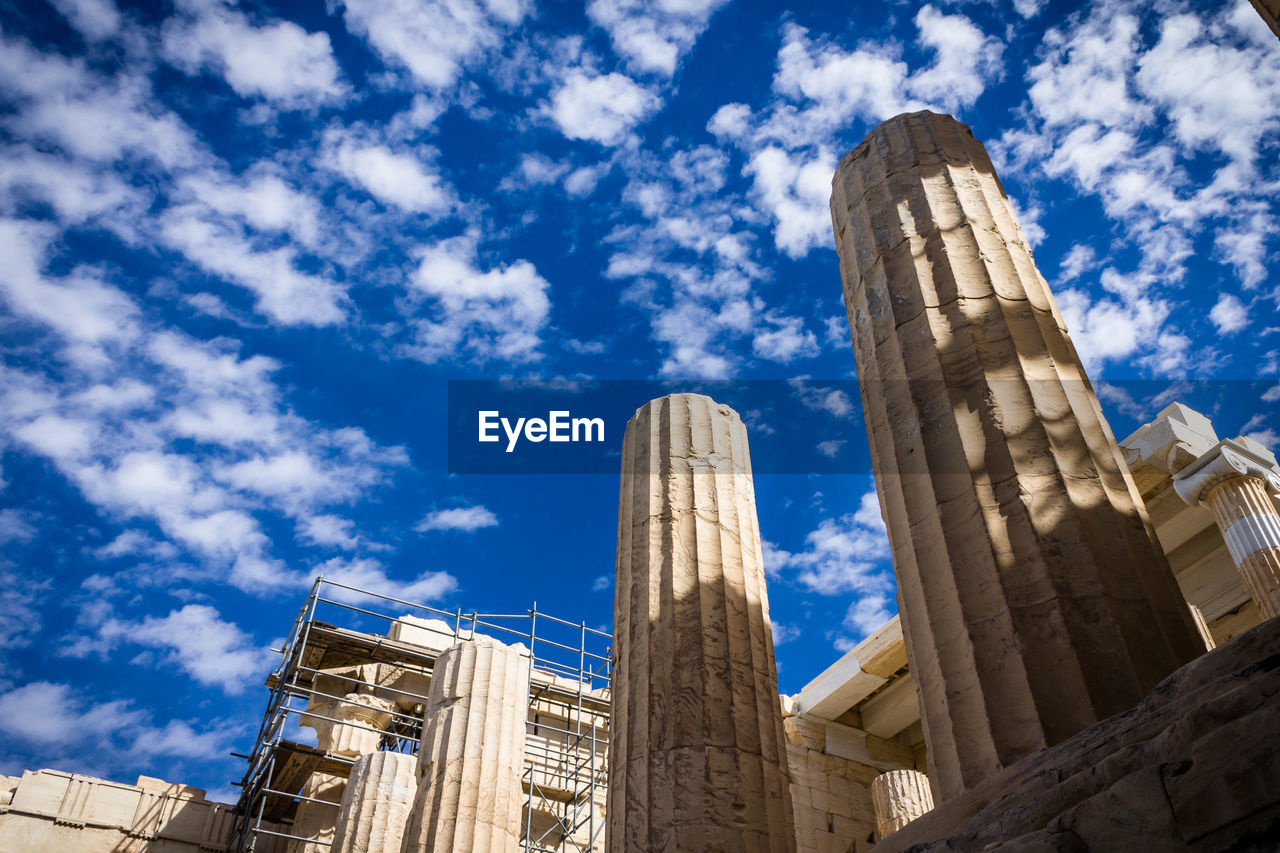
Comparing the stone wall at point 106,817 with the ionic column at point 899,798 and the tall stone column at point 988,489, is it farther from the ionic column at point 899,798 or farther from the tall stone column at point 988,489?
the tall stone column at point 988,489

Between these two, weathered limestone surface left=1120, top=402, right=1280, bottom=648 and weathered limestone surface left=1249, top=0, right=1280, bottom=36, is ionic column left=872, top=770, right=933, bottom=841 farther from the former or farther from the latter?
weathered limestone surface left=1249, top=0, right=1280, bottom=36

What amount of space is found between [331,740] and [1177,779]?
22.3m

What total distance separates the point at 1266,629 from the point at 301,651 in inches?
867

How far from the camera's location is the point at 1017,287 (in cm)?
712

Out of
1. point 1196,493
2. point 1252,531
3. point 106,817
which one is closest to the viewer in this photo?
point 1252,531

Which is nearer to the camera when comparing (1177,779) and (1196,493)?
(1177,779)

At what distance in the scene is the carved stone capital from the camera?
1424 cm

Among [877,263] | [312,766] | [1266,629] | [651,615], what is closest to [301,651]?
[312,766]

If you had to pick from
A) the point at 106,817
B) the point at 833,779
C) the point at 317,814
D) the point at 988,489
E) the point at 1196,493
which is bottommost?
the point at 988,489

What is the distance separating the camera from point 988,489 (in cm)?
605

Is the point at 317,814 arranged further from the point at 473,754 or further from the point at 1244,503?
the point at 1244,503

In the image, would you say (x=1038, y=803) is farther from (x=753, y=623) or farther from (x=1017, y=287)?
(x=753, y=623)

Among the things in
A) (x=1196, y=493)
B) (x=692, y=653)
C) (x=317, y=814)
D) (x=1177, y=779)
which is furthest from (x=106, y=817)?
(x=1177, y=779)

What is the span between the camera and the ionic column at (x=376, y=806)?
1445cm
